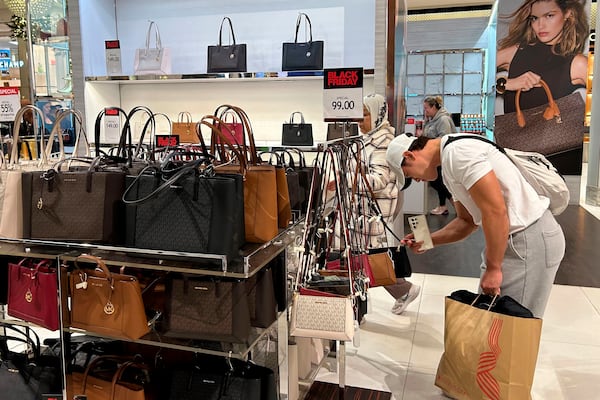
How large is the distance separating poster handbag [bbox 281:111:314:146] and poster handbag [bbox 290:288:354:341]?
264cm

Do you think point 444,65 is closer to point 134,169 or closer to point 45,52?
point 45,52

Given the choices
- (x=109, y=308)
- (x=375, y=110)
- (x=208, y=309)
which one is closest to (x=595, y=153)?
(x=375, y=110)

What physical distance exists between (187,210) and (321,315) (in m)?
Answer: 0.64

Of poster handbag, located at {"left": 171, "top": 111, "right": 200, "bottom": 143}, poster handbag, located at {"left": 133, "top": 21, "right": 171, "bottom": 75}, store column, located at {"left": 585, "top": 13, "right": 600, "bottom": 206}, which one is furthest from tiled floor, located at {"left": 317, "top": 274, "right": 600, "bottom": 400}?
store column, located at {"left": 585, "top": 13, "right": 600, "bottom": 206}

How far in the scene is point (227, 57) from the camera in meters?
4.69

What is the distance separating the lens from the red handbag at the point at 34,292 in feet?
6.64

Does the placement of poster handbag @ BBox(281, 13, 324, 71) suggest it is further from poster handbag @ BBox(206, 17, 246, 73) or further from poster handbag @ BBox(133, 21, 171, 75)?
poster handbag @ BBox(133, 21, 171, 75)

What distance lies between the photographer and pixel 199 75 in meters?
4.73

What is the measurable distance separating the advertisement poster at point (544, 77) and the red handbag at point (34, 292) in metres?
8.44

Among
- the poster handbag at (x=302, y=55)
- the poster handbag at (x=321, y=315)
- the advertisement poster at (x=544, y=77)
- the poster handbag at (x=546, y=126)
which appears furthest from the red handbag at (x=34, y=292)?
the advertisement poster at (x=544, y=77)

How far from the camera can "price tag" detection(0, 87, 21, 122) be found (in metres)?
3.38

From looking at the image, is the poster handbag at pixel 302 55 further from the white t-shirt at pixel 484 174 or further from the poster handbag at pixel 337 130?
the white t-shirt at pixel 484 174

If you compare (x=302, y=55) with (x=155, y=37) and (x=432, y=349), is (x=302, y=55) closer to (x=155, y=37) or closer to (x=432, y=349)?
(x=155, y=37)

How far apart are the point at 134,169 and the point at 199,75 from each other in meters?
2.81
